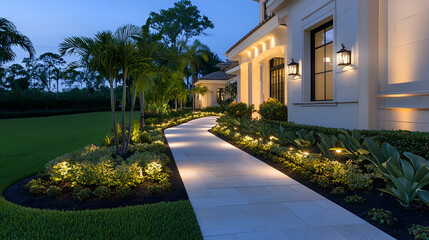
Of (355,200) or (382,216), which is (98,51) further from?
(382,216)

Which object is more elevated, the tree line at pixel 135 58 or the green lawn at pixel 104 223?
the tree line at pixel 135 58

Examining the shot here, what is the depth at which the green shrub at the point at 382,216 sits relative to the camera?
3.14 m

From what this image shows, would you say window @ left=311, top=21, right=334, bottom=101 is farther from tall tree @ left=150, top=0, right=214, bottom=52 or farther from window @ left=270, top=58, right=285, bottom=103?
tall tree @ left=150, top=0, right=214, bottom=52

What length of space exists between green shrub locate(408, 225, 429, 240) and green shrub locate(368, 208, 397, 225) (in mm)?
234

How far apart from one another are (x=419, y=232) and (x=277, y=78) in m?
10.8

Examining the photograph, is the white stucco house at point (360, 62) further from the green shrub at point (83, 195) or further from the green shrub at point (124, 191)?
the green shrub at point (83, 195)

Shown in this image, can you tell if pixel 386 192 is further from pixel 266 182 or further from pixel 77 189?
pixel 77 189

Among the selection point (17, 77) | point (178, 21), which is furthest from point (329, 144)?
point (17, 77)

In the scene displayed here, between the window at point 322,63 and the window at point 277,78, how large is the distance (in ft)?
15.0

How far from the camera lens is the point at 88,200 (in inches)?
159

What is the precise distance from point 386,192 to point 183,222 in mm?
2801

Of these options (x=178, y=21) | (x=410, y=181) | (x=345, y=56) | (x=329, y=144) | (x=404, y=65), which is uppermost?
(x=178, y=21)

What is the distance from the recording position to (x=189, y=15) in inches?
1523

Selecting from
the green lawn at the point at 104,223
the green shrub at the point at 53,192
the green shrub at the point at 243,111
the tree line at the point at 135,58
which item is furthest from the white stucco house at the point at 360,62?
the green shrub at the point at 53,192
